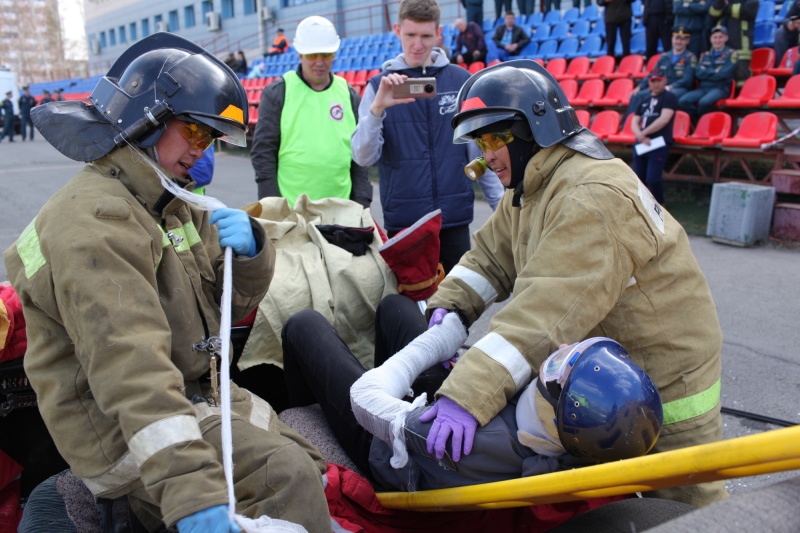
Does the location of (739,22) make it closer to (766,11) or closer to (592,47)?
(766,11)

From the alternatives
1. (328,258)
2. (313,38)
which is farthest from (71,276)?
(313,38)

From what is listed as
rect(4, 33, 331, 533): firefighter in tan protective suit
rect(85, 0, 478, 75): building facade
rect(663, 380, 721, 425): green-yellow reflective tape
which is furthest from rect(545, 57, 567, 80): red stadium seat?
rect(4, 33, 331, 533): firefighter in tan protective suit

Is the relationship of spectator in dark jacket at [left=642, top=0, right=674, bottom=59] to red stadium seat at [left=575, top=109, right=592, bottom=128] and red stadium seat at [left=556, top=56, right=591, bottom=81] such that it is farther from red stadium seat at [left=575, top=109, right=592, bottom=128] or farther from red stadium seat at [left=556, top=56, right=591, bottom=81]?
red stadium seat at [left=575, top=109, right=592, bottom=128]

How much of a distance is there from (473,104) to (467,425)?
1.05 metres

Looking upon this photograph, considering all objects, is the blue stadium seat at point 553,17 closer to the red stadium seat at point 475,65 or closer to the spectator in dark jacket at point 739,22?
the red stadium seat at point 475,65

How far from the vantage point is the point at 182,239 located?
2.00 m

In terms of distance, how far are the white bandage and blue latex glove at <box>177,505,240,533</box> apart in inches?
26.1

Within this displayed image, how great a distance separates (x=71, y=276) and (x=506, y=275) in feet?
5.46

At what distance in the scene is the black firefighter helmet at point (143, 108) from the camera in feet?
6.03

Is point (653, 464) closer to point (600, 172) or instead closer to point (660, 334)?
point (660, 334)

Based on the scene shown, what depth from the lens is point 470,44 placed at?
1252 centimetres

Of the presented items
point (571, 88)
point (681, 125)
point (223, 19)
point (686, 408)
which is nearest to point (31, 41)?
point (223, 19)

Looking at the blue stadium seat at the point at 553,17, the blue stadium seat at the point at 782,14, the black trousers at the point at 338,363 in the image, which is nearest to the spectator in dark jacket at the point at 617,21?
the blue stadium seat at the point at 782,14

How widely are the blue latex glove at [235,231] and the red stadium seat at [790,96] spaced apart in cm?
853
